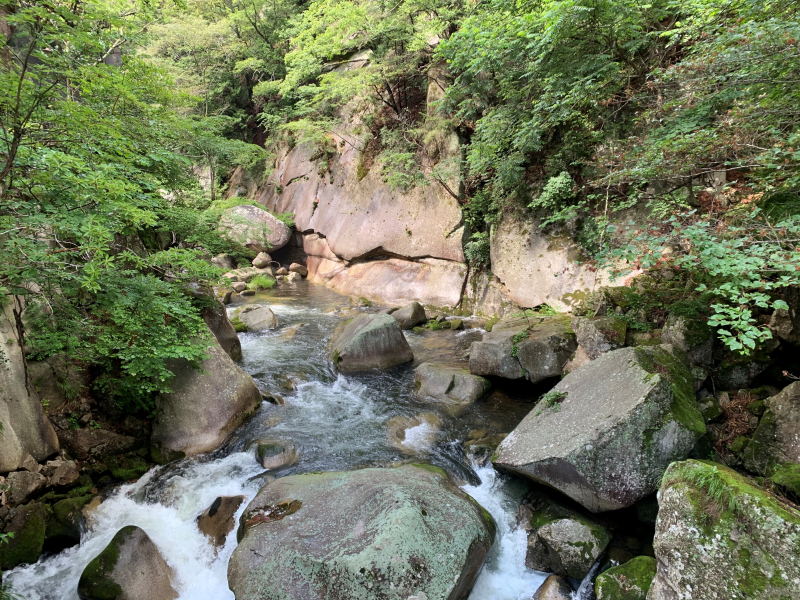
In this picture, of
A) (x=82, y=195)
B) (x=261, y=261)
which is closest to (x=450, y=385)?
(x=82, y=195)

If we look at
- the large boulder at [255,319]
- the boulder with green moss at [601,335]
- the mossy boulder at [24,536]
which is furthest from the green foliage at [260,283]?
the boulder with green moss at [601,335]

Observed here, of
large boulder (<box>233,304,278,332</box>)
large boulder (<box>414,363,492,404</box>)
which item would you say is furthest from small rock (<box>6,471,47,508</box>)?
large boulder (<box>233,304,278,332</box>)

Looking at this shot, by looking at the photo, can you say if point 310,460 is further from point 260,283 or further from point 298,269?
point 298,269

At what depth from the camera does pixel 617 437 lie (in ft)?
13.8

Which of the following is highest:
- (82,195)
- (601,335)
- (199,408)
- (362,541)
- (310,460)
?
(82,195)

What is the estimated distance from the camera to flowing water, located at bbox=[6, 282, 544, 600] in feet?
13.3

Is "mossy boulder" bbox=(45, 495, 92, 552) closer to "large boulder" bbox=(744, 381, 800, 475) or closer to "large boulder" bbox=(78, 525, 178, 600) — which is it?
"large boulder" bbox=(78, 525, 178, 600)

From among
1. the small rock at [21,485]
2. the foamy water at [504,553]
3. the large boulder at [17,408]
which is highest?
the large boulder at [17,408]

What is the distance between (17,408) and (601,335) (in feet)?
26.8

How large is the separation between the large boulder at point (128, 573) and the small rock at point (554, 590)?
12.5ft

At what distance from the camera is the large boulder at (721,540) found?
269cm

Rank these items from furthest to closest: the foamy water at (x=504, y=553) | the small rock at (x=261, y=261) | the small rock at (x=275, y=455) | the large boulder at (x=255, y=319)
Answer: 1. the small rock at (x=261, y=261)
2. the large boulder at (x=255, y=319)
3. the small rock at (x=275, y=455)
4. the foamy water at (x=504, y=553)

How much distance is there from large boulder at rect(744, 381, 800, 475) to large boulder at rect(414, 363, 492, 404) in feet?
13.5

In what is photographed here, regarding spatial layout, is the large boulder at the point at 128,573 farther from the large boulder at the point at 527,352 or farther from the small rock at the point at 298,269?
the small rock at the point at 298,269
